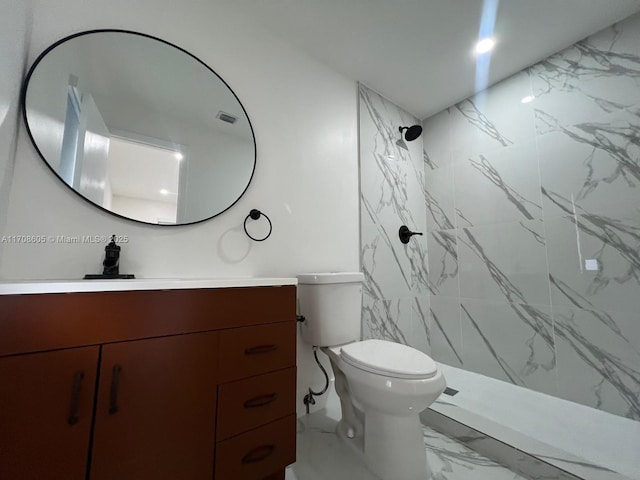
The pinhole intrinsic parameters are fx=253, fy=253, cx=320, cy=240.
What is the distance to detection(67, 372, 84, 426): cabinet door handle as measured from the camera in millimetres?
600

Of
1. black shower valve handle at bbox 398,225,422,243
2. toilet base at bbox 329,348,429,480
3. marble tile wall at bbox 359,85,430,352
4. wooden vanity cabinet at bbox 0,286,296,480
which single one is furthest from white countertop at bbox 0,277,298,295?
black shower valve handle at bbox 398,225,422,243

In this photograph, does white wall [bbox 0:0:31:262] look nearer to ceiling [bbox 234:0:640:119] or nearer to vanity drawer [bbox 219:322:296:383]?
vanity drawer [bbox 219:322:296:383]

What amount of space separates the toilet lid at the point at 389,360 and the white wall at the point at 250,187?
15.4 inches

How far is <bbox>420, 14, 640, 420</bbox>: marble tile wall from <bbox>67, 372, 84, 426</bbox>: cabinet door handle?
214 cm

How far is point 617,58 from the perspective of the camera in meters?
1.40

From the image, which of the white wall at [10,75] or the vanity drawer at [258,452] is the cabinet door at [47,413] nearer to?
the vanity drawer at [258,452]

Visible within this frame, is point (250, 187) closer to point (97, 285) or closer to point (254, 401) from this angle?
point (97, 285)

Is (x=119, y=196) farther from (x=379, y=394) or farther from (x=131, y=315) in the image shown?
(x=379, y=394)

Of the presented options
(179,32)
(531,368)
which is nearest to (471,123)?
(531,368)

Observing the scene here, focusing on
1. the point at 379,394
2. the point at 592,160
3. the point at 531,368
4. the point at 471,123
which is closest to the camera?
the point at 379,394

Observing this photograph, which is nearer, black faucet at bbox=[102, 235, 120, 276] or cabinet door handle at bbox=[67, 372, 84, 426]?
cabinet door handle at bbox=[67, 372, 84, 426]

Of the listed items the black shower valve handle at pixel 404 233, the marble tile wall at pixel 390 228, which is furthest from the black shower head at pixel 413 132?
the black shower valve handle at pixel 404 233

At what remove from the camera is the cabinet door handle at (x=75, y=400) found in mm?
600

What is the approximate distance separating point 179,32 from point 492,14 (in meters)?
1.62
